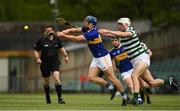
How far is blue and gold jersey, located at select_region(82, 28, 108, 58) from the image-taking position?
73.7ft

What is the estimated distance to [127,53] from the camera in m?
24.1

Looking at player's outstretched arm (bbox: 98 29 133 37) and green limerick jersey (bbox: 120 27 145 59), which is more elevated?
player's outstretched arm (bbox: 98 29 133 37)

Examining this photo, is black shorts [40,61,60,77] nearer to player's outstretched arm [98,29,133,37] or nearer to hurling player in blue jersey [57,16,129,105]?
hurling player in blue jersey [57,16,129,105]

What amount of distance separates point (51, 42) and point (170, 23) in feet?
105

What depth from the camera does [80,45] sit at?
5431 centimetres

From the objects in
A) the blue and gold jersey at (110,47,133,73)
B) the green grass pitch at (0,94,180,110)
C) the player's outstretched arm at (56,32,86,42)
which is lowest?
the green grass pitch at (0,94,180,110)

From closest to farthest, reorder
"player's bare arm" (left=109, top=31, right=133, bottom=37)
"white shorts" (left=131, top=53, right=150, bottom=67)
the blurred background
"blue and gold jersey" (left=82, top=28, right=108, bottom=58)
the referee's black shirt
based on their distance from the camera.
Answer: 1. "player's bare arm" (left=109, top=31, right=133, bottom=37)
2. "blue and gold jersey" (left=82, top=28, right=108, bottom=58)
3. "white shorts" (left=131, top=53, right=150, bottom=67)
4. the referee's black shirt
5. the blurred background

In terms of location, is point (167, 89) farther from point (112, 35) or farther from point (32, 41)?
A: point (112, 35)

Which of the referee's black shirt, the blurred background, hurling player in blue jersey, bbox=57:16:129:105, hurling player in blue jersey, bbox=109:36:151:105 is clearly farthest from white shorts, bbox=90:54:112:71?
the blurred background

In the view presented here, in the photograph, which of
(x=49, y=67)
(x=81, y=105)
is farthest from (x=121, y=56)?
(x=81, y=105)

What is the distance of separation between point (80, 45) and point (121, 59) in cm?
2928

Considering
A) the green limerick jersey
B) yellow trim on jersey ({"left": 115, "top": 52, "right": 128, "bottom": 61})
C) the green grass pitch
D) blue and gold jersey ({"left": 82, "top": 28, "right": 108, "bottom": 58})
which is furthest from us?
yellow trim on jersey ({"left": 115, "top": 52, "right": 128, "bottom": 61})

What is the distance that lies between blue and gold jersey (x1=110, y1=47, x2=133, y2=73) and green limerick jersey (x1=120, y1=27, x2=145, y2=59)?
133 centimetres

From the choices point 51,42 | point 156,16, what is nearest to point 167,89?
point 156,16
